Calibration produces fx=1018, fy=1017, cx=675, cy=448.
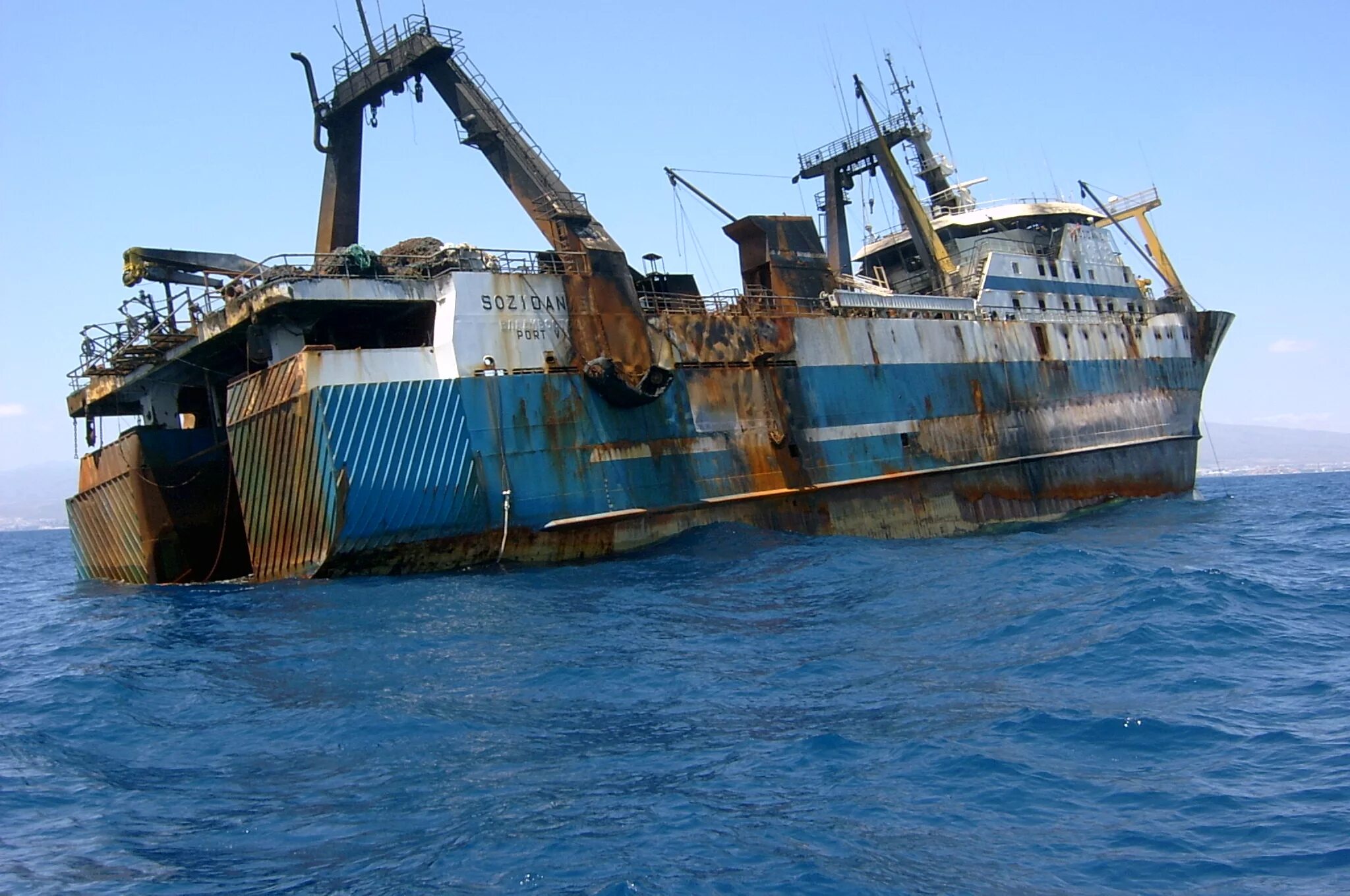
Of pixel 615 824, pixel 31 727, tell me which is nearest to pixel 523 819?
pixel 615 824

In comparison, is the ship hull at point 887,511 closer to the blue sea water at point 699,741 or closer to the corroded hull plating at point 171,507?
the blue sea water at point 699,741

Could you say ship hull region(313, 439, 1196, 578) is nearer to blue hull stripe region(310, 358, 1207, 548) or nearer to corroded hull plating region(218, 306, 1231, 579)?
corroded hull plating region(218, 306, 1231, 579)

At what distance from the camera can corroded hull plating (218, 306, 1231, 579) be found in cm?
1633

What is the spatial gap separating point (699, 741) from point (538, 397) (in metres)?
10.7

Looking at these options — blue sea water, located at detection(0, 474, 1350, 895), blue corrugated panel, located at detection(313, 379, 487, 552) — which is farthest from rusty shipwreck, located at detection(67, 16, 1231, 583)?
blue sea water, located at detection(0, 474, 1350, 895)

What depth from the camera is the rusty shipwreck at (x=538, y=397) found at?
54.6 ft

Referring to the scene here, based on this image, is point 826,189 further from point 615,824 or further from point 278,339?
point 615,824

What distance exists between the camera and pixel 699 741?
8.17m

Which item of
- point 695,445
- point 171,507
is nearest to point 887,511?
point 695,445

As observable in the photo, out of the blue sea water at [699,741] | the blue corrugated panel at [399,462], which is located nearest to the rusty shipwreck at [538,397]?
the blue corrugated panel at [399,462]

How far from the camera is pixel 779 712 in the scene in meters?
8.88

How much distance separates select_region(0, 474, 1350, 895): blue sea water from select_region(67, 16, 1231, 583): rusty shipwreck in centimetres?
252

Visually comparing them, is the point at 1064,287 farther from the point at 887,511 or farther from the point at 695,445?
the point at 695,445

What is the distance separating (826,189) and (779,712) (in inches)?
1065
